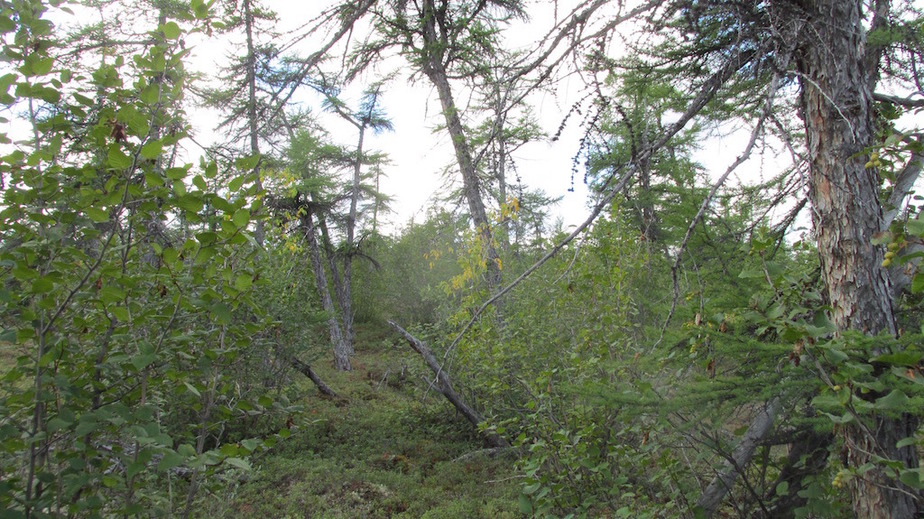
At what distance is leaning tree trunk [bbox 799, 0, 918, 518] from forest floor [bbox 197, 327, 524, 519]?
1.95 m

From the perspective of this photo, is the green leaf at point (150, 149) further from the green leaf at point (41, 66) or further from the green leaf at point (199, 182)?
the green leaf at point (41, 66)

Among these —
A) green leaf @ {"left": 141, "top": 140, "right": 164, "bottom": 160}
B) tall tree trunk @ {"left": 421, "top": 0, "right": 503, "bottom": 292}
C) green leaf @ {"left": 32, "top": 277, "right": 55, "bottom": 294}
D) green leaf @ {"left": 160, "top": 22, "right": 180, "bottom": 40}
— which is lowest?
green leaf @ {"left": 32, "top": 277, "right": 55, "bottom": 294}

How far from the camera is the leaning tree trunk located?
195 cm

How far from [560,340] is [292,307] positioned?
13.0 feet

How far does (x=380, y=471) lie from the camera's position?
591cm

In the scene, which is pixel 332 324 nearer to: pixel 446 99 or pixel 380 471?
pixel 446 99

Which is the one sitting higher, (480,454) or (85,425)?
(85,425)

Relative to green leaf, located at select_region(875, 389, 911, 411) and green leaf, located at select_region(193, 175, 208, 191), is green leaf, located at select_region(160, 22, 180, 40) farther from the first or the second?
green leaf, located at select_region(875, 389, 911, 411)

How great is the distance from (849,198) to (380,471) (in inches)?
208

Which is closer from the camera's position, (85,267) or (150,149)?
(150,149)

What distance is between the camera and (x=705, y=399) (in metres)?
1.82

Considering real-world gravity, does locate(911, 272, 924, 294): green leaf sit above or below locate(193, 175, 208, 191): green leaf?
below

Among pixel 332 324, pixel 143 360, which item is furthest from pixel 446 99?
pixel 332 324

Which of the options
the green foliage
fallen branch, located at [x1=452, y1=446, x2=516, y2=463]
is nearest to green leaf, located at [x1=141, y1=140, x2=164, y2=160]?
the green foliage
